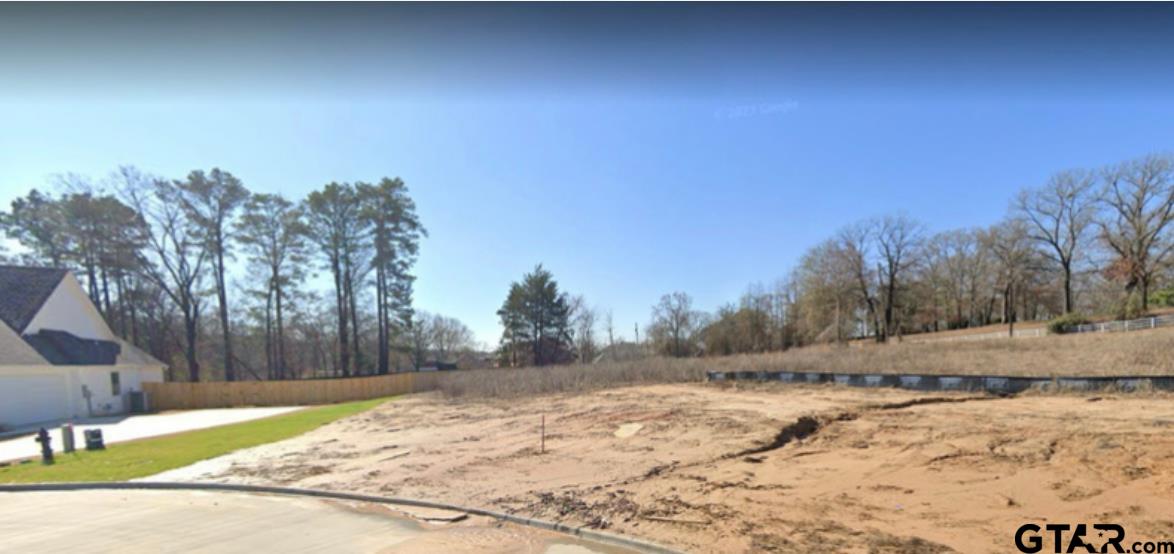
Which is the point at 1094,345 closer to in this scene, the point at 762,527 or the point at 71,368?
the point at 762,527

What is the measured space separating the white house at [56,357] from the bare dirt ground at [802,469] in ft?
71.1

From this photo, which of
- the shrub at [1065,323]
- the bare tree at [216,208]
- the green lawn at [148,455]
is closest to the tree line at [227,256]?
the bare tree at [216,208]

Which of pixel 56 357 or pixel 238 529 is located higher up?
pixel 56 357

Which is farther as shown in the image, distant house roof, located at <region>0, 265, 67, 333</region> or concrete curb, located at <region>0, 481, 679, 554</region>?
distant house roof, located at <region>0, 265, 67, 333</region>

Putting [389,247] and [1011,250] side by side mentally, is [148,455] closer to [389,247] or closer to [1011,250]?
[389,247]

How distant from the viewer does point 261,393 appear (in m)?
36.3

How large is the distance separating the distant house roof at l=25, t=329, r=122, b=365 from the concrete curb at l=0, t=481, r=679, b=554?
24859mm

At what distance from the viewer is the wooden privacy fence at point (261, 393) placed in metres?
35.0

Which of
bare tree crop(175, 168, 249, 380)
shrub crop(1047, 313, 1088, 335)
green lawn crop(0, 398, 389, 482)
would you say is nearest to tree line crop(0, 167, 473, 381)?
bare tree crop(175, 168, 249, 380)

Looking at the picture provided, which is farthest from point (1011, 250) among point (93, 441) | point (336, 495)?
point (93, 441)

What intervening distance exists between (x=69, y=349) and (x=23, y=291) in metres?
5.10

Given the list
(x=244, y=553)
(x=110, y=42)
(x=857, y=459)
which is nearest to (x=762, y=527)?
(x=857, y=459)

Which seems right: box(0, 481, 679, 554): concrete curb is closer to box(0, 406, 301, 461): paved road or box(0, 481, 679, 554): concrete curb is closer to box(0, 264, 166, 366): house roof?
box(0, 406, 301, 461): paved road

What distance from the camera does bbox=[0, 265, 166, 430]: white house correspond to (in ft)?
83.4
